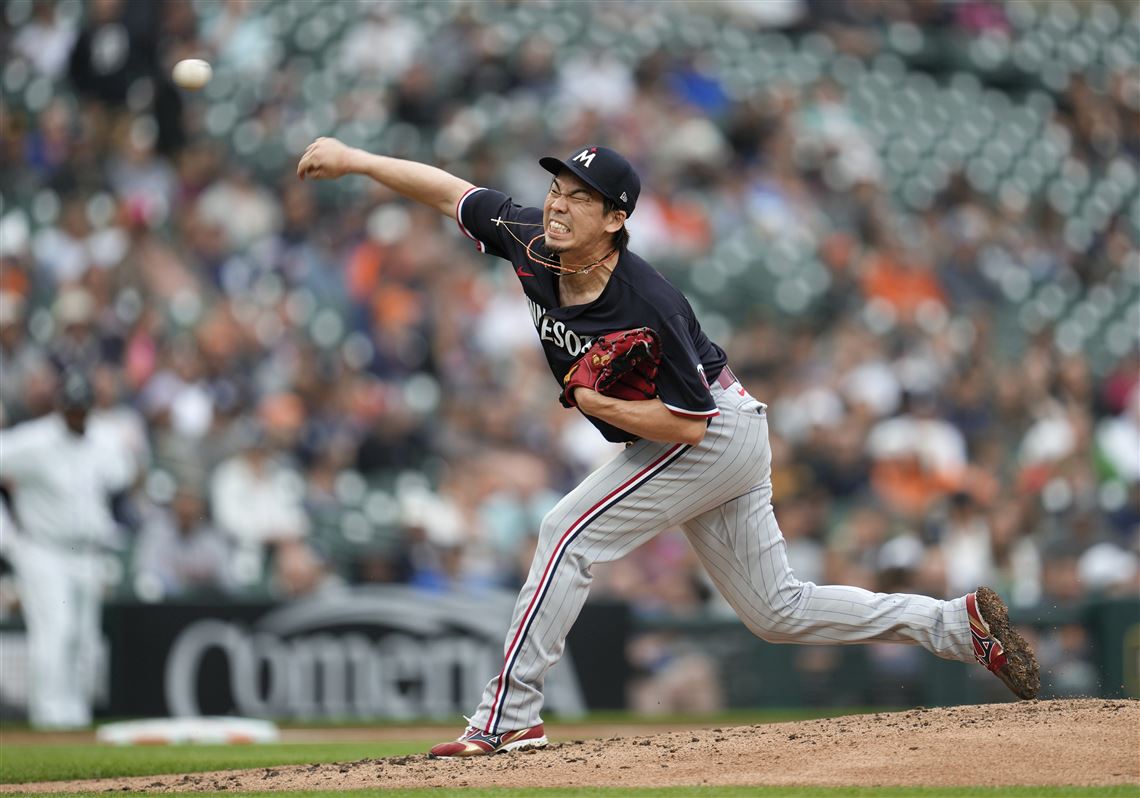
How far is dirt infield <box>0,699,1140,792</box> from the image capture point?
491cm

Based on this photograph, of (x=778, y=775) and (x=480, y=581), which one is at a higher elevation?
(x=480, y=581)

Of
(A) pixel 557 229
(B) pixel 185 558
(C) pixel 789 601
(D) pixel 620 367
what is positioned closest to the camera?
(D) pixel 620 367

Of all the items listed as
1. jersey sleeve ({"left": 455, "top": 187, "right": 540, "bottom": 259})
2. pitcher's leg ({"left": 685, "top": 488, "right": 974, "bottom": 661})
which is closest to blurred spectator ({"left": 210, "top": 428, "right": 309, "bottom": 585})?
jersey sleeve ({"left": 455, "top": 187, "right": 540, "bottom": 259})

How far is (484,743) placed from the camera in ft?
17.4

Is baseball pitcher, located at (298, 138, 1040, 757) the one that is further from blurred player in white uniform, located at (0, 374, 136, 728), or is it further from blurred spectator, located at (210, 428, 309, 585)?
blurred spectator, located at (210, 428, 309, 585)

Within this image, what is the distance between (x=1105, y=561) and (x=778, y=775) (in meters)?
7.07

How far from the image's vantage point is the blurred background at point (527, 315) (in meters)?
10.6

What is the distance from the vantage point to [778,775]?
4.98m

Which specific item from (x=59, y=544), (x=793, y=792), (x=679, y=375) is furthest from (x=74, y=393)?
(x=793, y=792)

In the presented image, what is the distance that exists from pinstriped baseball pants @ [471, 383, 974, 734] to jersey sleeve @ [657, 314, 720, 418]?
24 centimetres

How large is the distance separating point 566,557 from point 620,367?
2.25 ft

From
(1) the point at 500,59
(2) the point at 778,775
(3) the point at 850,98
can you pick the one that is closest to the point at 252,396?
(1) the point at 500,59

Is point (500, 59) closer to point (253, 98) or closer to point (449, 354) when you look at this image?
point (253, 98)

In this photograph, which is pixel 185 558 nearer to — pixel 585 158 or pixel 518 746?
pixel 518 746
